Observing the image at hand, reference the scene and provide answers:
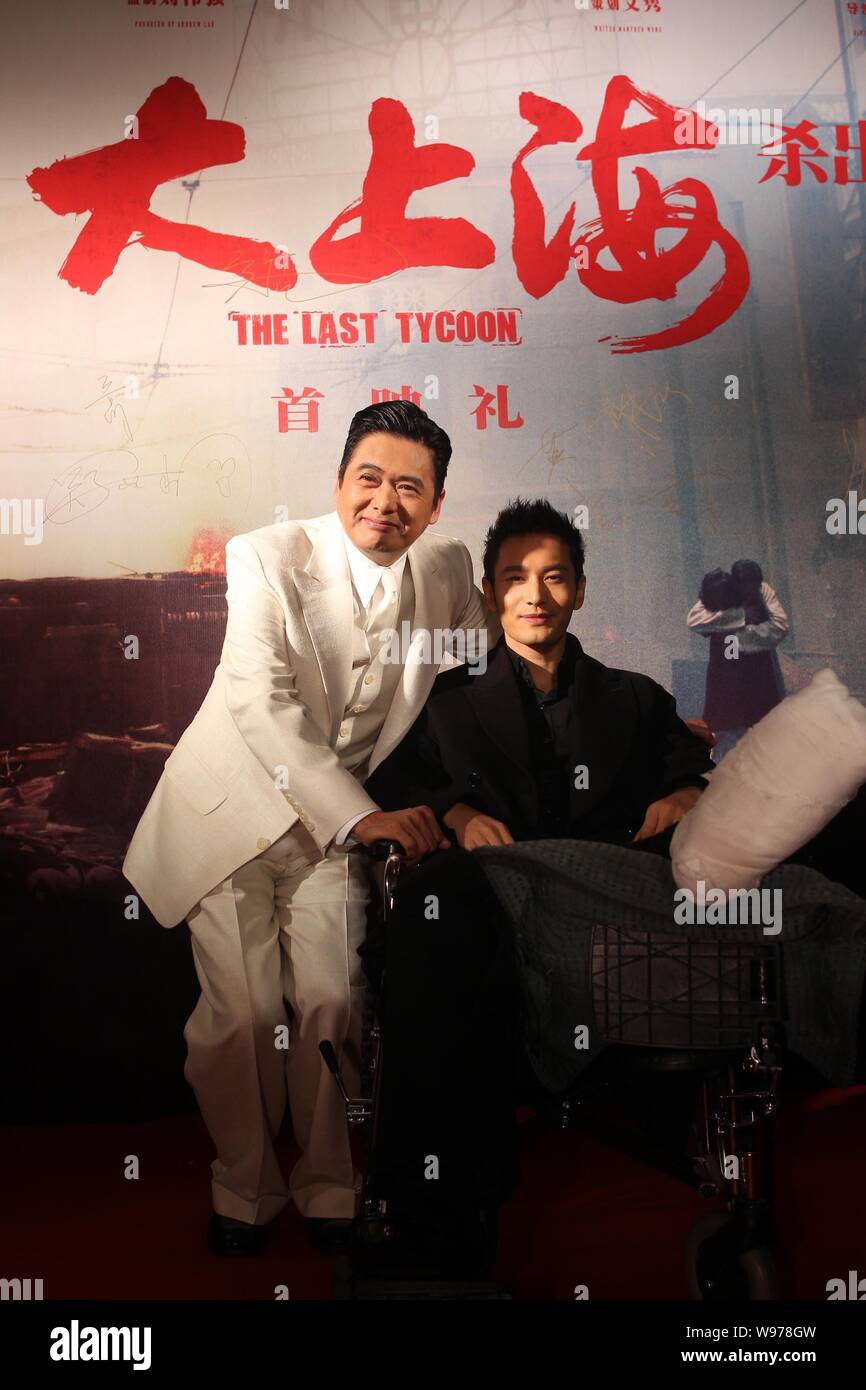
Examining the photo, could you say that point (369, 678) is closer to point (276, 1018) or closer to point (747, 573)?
point (276, 1018)

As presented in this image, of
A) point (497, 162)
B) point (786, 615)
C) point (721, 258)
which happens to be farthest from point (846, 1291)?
point (497, 162)

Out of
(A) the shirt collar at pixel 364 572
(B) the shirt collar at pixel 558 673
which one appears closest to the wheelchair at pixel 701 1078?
(B) the shirt collar at pixel 558 673

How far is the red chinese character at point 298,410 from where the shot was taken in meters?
2.86

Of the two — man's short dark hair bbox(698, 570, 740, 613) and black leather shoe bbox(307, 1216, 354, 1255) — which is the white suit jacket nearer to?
man's short dark hair bbox(698, 570, 740, 613)

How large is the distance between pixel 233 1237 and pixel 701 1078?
1.01 metres

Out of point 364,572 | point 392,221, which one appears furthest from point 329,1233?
point 392,221

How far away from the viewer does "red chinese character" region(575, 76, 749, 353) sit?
2908mm

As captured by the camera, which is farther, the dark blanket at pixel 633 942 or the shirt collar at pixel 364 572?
the shirt collar at pixel 364 572

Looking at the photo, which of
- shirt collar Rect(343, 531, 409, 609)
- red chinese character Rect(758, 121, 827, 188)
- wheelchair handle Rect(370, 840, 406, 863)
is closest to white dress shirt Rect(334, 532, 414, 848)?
shirt collar Rect(343, 531, 409, 609)

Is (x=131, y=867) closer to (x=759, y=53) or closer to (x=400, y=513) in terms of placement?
(x=400, y=513)

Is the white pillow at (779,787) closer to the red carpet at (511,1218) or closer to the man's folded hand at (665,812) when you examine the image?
the man's folded hand at (665,812)

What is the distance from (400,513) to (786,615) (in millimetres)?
970

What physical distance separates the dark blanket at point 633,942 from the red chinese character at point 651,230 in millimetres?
1541

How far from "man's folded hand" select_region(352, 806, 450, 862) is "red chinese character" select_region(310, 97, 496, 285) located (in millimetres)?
1357
